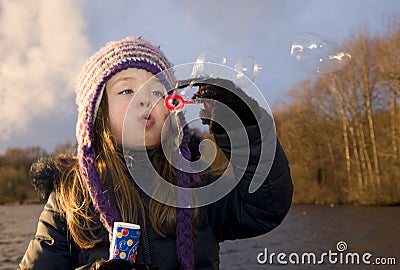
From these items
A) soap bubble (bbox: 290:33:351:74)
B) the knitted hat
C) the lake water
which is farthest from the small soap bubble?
the lake water

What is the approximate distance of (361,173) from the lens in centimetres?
2914

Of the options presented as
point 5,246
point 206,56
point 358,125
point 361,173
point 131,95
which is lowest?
point 5,246

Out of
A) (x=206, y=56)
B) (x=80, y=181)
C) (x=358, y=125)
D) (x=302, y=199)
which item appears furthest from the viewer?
(x=302, y=199)

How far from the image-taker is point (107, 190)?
7.14ft

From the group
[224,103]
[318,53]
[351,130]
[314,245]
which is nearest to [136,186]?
[224,103]

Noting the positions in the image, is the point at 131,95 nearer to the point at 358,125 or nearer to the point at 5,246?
the point at 5,246

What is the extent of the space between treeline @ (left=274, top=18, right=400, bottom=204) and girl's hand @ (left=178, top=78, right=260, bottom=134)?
20481 mm

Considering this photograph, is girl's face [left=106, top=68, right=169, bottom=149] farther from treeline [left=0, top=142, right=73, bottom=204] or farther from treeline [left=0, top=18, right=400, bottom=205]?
treeline [left=0, top=142, right=73, bottom=204]

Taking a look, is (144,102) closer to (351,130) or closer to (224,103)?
(224,103)

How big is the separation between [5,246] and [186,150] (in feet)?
52.2

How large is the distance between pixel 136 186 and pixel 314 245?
44.2 feet

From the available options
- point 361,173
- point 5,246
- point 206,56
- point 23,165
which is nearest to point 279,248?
point 5,246

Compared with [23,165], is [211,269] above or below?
below

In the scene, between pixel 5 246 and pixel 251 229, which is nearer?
pixel 251 229
